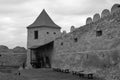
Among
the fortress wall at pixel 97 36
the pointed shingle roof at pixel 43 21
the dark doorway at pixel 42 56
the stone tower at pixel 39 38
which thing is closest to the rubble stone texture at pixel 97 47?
the fortress wall at pixel 97 36

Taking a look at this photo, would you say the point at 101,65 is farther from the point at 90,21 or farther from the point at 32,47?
the point at 32,47

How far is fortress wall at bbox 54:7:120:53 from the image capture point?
34.0 ft

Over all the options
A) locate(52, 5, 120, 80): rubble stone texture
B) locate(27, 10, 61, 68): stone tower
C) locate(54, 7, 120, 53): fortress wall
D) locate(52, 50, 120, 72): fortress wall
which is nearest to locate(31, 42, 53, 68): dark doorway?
locate(27, 10, 61, 68): stone tower

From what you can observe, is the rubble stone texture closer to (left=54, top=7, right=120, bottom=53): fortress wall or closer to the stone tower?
(left=54, top=7, right=120, bottom=53): fortress wall

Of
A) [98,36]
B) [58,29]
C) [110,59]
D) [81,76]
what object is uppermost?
[58,29]

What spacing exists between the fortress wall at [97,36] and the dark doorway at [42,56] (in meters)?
5.62

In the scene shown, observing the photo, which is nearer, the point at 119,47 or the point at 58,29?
the point at 119,47

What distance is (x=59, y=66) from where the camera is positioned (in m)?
17.9

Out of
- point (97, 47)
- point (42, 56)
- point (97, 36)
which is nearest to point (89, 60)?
point (97, 47)

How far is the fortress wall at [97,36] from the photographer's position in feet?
34.0

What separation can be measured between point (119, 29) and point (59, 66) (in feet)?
29.2

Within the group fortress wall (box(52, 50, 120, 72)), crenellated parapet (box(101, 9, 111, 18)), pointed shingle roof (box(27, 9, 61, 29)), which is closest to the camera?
fortress wall (box(52, 50, 120, 72))

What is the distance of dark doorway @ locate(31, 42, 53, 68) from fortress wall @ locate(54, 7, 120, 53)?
18.4 ft

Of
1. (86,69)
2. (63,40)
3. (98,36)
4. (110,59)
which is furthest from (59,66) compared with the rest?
(110,59)
